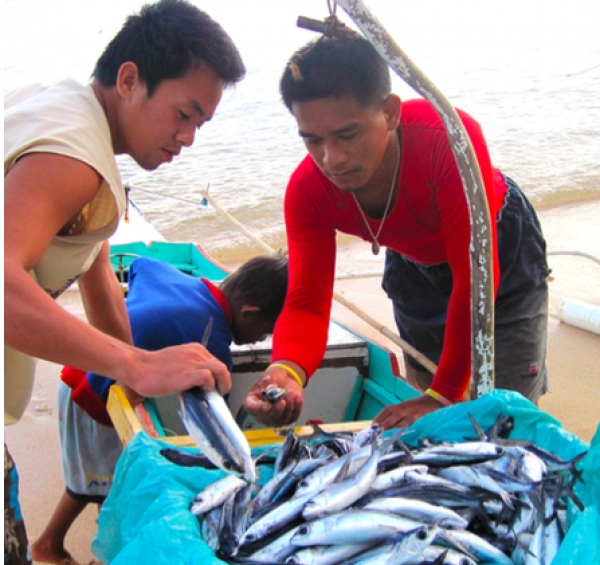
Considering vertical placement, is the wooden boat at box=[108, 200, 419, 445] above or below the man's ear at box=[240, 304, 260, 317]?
below

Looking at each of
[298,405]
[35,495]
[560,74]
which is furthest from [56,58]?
[298,405]

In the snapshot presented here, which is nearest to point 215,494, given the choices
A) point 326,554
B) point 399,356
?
point 326,554

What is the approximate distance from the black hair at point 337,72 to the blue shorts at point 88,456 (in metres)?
2.03

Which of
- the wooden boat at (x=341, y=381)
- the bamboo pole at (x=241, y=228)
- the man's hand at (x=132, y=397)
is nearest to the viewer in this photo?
the man's hand at (x=132, y=397)

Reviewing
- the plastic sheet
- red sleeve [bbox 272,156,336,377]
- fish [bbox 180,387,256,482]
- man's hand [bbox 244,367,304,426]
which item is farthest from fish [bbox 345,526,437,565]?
red sleeve [bbox 272,156,336,377]

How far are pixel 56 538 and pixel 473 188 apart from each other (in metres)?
2.92

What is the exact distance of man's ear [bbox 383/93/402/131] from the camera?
230cm

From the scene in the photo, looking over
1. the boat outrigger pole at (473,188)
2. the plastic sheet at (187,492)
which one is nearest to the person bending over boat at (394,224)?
the boat outrigger pole at (473,188)

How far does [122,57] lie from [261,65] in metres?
21.2

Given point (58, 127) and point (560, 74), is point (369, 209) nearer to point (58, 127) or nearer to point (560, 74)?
point (58, 127)

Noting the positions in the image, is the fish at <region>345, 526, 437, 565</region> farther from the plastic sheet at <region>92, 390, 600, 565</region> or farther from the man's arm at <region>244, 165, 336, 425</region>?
the man's arm at <region>244, 165, 336, 425</region>

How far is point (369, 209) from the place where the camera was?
8.60 ft

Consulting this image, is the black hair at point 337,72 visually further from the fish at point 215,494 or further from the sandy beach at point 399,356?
the sandy beach at point 399,356

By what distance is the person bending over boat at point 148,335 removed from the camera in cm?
290
